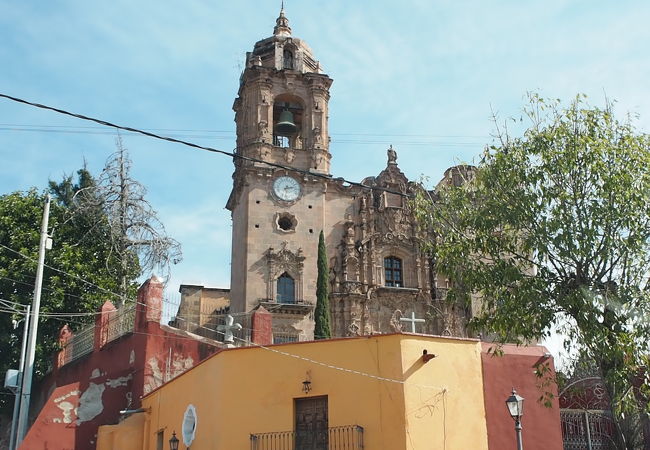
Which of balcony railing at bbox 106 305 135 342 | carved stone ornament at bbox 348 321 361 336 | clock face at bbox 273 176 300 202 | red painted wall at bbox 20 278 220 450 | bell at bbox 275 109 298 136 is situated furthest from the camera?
clock face at bbox 273 176 300 202

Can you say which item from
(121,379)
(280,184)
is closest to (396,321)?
(280,184)

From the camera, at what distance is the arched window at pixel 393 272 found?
3538 cm

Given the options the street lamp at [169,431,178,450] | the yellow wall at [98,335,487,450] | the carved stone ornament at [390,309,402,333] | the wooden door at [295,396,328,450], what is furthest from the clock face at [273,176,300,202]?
the wooden door at [295,396,328,450]

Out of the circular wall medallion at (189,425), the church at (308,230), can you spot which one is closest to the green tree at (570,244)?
the circular wall medallion at (189,425)

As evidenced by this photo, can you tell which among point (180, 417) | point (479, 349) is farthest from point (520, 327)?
point (180, 417)

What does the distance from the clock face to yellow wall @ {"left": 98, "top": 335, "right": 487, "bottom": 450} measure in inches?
769

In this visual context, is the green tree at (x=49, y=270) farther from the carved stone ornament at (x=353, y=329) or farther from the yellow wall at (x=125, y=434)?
the carved stone ornament at (x=353, y=329)

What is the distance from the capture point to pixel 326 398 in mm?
14508

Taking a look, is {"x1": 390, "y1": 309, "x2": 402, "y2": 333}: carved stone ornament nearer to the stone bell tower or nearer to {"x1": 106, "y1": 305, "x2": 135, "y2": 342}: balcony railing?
the stone bell tower

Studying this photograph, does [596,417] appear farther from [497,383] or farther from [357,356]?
[357,356]

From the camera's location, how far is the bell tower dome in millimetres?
35219

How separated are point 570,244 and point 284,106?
24.4m

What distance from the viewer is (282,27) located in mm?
39281

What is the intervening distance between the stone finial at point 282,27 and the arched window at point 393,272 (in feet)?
41.5
